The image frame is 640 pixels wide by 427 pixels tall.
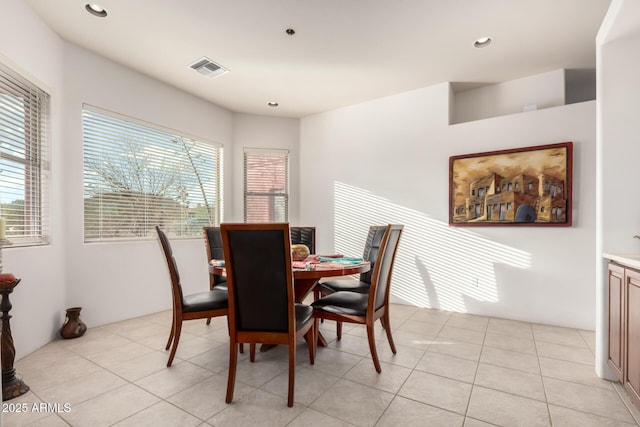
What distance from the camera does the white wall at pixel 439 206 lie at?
330cm

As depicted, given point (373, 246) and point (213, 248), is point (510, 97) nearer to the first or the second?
point (373, 246)

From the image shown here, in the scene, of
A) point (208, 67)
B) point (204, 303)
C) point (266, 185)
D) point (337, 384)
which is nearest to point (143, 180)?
point (208, 67)

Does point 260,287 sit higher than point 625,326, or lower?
higher

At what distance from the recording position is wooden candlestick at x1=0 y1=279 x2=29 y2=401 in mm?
1978

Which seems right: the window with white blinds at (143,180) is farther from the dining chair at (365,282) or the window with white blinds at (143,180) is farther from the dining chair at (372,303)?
the dining chair at (372,303)

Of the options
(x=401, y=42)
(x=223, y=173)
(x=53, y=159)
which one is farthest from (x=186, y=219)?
(x=401, y=42)

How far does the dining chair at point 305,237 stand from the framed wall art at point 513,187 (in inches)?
68.1

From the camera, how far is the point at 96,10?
262cm

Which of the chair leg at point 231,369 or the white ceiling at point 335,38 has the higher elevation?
the white ceiling at point 335,38

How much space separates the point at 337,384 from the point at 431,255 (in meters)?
2.46

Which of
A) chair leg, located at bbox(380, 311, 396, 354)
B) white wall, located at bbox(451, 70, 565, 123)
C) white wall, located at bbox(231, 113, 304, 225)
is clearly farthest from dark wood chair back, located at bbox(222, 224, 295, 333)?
white wall, located at bbox(451, 70, 565, 123)

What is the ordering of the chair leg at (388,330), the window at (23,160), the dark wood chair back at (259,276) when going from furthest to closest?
the chair leg at (388,330), the window at (23,160), the dark wood chair back at (259,276)

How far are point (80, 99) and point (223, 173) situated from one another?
6.54 feet

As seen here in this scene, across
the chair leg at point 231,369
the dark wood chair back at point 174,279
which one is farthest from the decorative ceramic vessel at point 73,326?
the chair leg at point 231,369
